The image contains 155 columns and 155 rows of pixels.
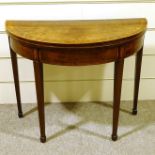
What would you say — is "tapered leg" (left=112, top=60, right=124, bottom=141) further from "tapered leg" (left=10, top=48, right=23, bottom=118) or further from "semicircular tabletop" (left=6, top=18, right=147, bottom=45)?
"tapered leg" (left=10, top=48, right=23, bottom=118)

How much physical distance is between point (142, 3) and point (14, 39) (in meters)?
0.66

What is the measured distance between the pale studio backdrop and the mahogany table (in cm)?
13

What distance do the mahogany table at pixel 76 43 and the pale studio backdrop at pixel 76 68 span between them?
0.42 ft

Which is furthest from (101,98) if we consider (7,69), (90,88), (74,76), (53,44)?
(53,44)

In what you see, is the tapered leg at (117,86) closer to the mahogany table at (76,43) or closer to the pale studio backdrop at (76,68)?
the mahogany table at (76,43)

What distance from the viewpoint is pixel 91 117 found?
168 centimetres

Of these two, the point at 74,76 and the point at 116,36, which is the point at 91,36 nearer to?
the point at 116,36

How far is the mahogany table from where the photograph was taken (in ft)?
3.85

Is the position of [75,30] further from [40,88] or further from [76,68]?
[76,68]

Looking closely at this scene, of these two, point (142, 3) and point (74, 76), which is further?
point (74, 76)

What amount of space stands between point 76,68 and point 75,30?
1.31 ft

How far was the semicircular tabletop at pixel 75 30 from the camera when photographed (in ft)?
3.88

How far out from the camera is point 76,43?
1152 mm

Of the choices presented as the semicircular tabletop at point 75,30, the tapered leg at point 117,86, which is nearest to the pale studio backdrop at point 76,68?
the semicircular tabletop at point 75,30
